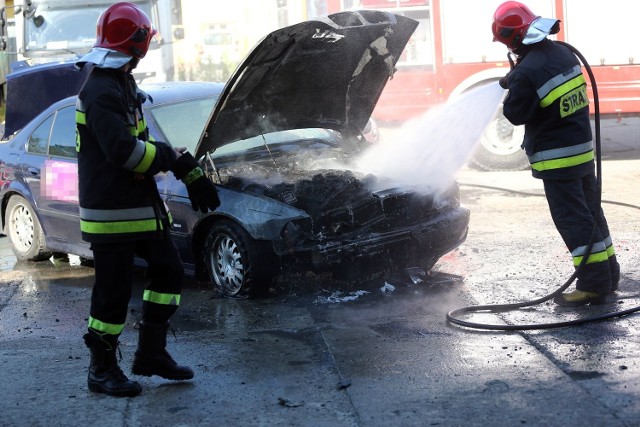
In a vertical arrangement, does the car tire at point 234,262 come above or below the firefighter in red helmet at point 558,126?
below

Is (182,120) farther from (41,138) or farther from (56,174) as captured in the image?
(41,138)

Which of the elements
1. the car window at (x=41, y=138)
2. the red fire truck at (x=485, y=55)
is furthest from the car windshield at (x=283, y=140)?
the red fire truck at (x=485, y=55)

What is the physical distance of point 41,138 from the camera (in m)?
8.16

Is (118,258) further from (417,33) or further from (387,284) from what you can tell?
(417,33)

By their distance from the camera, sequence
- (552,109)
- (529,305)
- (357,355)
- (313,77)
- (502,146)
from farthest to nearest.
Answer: (502,146), (313,77), (529,305), (552,109), (357,355)

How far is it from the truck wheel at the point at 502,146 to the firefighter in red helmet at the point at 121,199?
8.23 m

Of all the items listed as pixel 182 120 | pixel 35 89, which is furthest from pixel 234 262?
pixel 35 89

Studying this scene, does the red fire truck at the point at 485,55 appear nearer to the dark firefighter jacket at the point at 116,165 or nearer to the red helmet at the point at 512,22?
the red helmet at the point at 512,22

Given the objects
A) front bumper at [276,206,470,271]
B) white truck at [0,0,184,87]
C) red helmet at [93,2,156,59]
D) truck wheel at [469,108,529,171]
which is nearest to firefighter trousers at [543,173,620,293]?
front bumper at [276,206,470,271]

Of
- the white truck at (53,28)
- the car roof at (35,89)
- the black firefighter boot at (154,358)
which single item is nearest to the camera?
the black firefighter boot at (154,358)

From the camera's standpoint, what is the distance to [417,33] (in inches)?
509

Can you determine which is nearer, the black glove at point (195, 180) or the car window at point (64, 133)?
the black glove at point (195, 180)

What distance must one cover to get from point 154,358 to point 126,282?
43 cm

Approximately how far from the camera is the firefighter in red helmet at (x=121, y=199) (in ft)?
15.1
